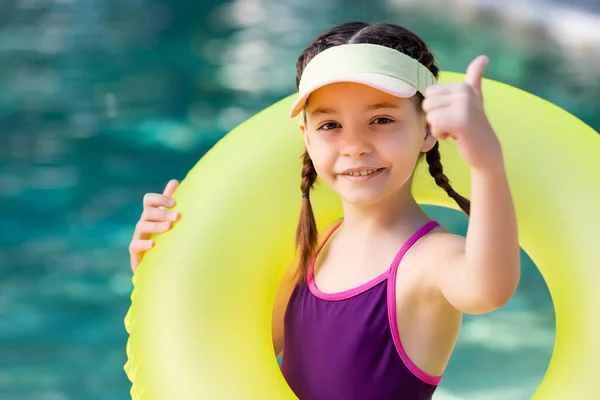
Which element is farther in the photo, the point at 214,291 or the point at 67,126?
the point at 67,126

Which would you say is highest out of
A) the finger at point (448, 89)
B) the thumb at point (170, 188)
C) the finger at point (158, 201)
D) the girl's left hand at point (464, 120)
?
the thumb at point (170, 188)

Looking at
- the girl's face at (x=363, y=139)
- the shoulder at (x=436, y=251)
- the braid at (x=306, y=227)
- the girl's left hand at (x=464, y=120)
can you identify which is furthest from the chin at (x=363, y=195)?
the girl's left hand at (x=464, y=120)

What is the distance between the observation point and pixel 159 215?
1.72 meters

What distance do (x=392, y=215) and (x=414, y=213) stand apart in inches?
1.6

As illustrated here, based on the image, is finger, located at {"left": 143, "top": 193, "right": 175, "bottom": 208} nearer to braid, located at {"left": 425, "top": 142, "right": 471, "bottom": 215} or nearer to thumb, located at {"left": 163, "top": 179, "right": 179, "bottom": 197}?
thumb, located at {"left": 163, "top": 179, "right": 179, "bottom": 197}

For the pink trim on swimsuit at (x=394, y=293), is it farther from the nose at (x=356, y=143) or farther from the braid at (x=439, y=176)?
the nose at (x=356, y=143)

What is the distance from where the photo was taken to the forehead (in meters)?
1.35

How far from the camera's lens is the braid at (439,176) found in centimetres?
154

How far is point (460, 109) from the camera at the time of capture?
1.05 metres

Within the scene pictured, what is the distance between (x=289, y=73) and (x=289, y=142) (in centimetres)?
229

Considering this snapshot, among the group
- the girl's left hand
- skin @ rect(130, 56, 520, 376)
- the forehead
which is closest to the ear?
skin @ rect(130, 56, 520, 376)

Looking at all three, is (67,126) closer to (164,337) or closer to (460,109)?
(164,337)

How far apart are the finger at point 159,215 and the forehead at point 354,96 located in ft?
1.45

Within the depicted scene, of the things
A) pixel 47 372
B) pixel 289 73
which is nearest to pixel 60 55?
pixel 289 73
